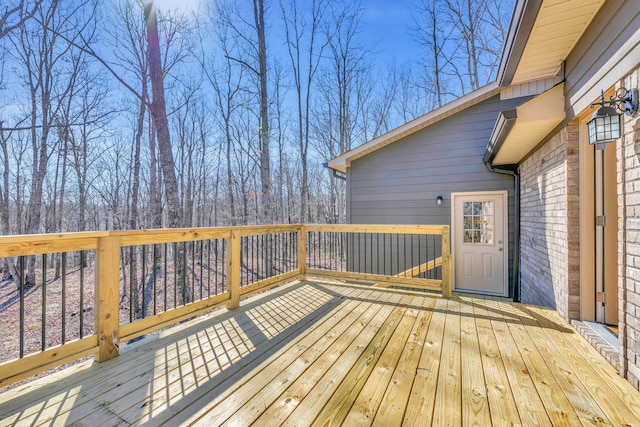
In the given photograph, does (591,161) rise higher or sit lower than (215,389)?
higher

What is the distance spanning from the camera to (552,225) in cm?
318

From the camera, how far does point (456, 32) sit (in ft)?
32.9

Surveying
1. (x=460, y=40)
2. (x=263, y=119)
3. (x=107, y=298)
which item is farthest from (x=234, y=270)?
(x=460, y=40)

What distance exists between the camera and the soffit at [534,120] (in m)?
2.88

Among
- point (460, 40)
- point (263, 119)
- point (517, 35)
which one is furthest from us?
point (460, 40)

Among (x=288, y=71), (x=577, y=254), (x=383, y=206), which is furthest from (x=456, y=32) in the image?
(x=577, y=254)

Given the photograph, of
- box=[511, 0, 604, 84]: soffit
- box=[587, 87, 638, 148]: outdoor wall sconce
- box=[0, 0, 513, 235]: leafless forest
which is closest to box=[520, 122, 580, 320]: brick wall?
box=[511, 0, 604, 84]: soffit

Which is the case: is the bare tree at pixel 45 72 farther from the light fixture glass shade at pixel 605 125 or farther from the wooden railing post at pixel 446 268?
the light fixture glass shade at pixel 605 125

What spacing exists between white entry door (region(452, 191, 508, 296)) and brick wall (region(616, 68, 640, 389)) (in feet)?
11.1

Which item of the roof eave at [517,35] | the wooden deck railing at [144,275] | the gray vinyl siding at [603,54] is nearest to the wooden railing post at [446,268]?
the wooden deck railing at [144,275]

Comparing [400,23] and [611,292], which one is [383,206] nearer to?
[611,292]

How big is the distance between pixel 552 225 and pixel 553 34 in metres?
1.95

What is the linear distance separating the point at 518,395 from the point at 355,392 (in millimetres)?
970

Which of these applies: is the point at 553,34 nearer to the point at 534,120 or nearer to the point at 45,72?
the point at 534,120
